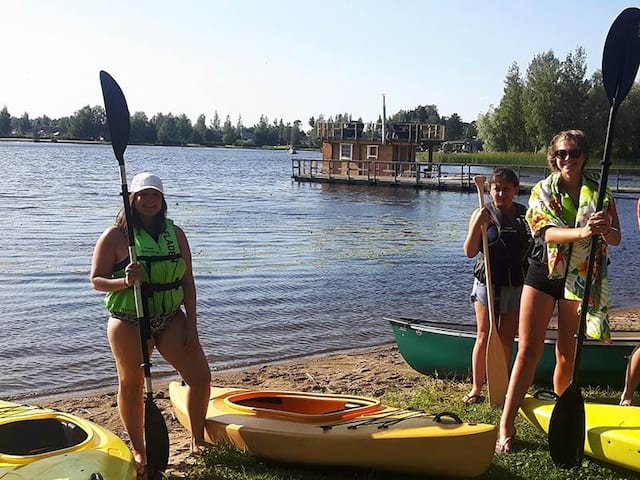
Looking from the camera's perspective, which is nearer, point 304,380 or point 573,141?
point 573,141

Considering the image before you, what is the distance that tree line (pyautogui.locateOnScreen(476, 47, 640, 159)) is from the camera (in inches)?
2403

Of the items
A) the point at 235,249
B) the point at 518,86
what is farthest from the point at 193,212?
the point at 518,86

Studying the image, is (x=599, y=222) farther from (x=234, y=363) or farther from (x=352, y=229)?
(x=352, y=229)

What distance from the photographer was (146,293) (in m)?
4.12

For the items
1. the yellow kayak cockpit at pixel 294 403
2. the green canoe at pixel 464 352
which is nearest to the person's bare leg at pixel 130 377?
the yellow kayak cockpit at pixel 294 403

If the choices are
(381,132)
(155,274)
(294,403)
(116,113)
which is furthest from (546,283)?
(381,132)

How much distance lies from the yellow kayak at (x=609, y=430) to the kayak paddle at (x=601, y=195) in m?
0.13

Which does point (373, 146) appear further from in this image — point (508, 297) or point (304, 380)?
point (508, 297)

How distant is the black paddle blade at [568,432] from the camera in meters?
4.22

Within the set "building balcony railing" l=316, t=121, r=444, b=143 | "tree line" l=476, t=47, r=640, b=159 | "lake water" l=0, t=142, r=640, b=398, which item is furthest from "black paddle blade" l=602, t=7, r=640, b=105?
"tree line" l=476, t=47, r=640, b=159

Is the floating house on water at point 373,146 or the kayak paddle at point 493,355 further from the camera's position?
the floating house on water at point 373,146

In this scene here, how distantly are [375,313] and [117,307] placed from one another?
23.9 feet

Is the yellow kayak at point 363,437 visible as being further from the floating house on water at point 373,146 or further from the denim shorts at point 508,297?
the floating house on water at point 373,146

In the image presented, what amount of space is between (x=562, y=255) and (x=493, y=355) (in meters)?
1.22
